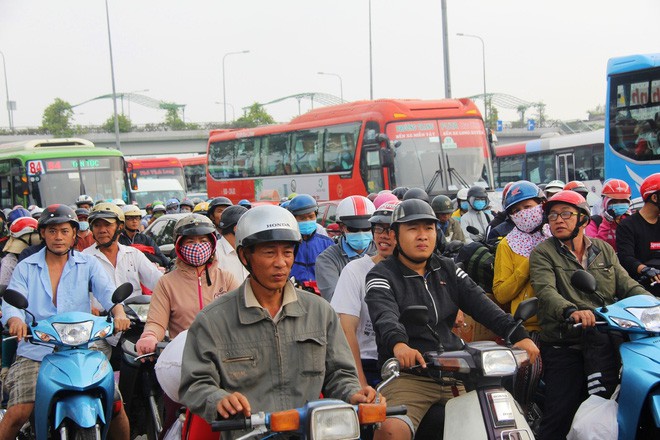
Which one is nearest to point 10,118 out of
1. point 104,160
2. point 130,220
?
point 104,160

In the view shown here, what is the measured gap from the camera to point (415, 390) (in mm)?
4461

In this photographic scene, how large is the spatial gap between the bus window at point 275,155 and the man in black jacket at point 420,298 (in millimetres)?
21917

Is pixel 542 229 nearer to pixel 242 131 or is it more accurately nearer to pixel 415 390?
pixel 415 390

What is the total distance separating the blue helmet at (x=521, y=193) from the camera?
658 cm

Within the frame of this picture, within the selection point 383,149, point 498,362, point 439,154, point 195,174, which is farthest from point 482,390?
point 195,174

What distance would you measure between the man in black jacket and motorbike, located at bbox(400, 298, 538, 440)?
0.36 metres

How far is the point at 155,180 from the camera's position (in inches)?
1447

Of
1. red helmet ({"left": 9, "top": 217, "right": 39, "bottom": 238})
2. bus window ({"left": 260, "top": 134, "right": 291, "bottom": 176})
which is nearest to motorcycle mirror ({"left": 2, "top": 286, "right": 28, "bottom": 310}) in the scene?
red helmet ({"left": 9, "top": 217, "right": 39, "bottom": 238})

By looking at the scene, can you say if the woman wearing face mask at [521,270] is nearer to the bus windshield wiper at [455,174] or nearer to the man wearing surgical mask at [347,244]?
the man wearing surgical mask at [347,244]

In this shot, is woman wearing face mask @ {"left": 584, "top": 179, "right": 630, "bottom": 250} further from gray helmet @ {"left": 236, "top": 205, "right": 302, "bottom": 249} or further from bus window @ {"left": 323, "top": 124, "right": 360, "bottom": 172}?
bus window @ {"left": 323, "top": 124, "right": 360, "bottom": 172}

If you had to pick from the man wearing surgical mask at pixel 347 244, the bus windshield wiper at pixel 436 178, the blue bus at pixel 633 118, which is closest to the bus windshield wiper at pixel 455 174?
the bus windshield wiper at pixel 436 178

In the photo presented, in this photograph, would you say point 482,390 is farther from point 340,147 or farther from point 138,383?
point 340,147

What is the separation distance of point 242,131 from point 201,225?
81.4 feet

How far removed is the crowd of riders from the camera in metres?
3.58
